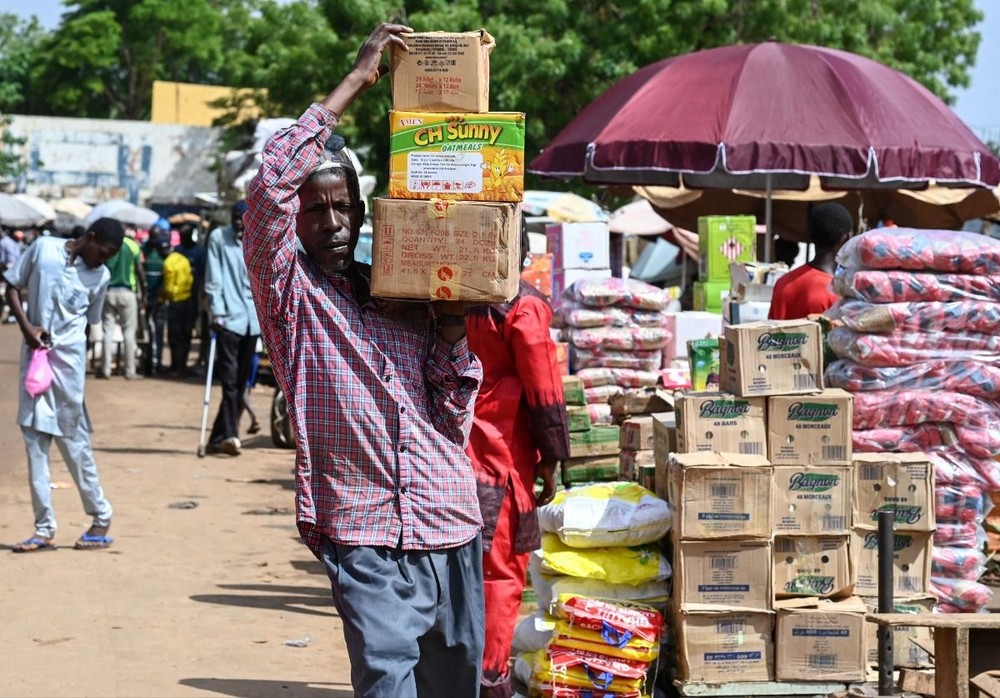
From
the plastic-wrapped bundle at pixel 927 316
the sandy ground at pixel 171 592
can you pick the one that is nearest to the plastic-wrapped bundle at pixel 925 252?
the plastic-wrapped bundle at pixel 927 316

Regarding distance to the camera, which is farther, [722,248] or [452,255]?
[722,248]

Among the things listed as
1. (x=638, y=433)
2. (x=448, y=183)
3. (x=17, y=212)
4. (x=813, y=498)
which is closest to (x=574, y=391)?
(x=638, y=433)

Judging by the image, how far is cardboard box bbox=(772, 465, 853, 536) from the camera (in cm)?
621

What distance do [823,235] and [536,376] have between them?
2.88 m

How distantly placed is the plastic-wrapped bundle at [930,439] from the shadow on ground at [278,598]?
9.73 feet

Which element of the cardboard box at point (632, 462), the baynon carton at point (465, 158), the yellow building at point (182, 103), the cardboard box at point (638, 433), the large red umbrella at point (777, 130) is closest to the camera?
the baynon carton at point (465, 158)

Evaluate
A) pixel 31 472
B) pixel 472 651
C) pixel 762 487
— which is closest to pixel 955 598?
pixel 762 487

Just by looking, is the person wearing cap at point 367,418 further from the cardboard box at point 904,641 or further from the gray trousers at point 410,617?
the cardboard box at point 904,641

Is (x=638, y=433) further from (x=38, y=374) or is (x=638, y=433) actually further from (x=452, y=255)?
(x=452, y=255)

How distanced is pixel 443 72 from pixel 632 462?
13.3 ft

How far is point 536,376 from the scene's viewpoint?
5.89m

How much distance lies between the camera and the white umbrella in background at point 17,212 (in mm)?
34906

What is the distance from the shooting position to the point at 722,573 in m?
6.06

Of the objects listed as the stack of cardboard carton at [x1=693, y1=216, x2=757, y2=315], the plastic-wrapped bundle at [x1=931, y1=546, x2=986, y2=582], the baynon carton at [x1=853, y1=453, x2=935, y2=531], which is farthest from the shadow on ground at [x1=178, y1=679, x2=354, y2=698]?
the stack of cardboard carton at [x1=693, y1=216, x2=757, y2=315]
